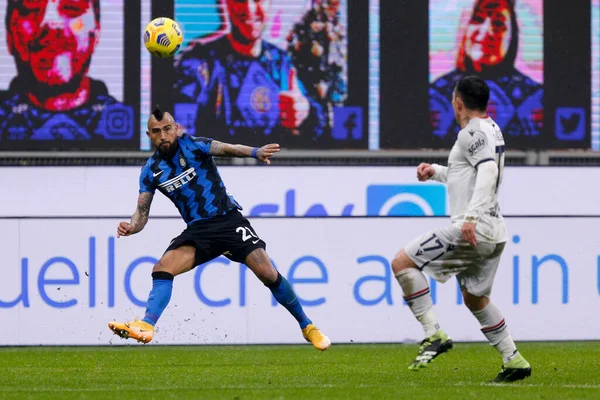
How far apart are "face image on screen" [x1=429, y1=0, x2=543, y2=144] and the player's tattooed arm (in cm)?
634

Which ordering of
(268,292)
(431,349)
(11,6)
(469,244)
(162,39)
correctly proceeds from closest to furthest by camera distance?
(431,349) → (469,244) → (162,39) → (268,292) → (11,6)

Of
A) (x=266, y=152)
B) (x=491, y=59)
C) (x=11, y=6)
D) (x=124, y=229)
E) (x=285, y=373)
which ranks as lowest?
(x=285, y=373)

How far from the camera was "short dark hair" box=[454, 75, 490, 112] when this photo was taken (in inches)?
293

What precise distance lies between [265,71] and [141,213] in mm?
5936

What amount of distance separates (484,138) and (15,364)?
14.6 feet

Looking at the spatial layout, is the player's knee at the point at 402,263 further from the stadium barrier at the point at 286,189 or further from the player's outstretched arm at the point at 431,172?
the stadium barrier at the point at 286,189

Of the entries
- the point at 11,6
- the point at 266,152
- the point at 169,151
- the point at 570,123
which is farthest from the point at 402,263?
the point at 11,6

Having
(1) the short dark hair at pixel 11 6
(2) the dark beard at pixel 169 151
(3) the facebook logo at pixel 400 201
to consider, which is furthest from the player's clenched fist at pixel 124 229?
(3) the facebook logo at pixel 400 201

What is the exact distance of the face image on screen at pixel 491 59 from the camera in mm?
14516

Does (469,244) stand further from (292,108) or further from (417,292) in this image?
(292,108)

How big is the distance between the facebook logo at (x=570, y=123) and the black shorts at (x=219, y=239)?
6.79 meters

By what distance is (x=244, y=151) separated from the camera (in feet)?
27.7

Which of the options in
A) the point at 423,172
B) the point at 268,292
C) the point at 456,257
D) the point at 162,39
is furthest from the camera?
the point at 268,292

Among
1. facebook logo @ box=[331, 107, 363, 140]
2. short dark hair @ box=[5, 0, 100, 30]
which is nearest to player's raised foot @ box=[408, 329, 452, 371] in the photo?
facebook logo @ box=[331, 107, 363, 140]
